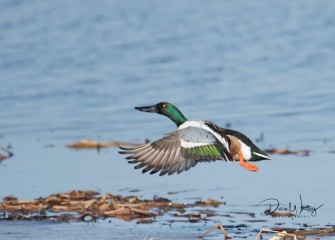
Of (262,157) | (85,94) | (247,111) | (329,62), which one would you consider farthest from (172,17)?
(262,157)

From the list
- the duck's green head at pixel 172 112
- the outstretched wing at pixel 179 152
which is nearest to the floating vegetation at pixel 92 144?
the duck's green head at pixel 172 112

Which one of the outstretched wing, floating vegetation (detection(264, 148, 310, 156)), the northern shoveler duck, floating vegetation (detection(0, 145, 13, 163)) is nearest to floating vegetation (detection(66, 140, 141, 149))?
floating vegetation (detection(0, 145, 13, 163))

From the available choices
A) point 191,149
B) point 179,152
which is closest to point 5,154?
point 179,152

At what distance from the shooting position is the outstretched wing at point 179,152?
7672 millimetres

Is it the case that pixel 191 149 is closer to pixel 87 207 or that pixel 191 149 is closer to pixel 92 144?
pixel 87 207

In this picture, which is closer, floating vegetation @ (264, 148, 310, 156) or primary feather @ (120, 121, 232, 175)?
primary feather @ (120, 121, 232, 175)

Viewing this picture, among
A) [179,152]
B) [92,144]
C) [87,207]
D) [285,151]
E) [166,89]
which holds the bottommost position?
[87,207]

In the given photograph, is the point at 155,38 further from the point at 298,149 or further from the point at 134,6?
the point at 298,149

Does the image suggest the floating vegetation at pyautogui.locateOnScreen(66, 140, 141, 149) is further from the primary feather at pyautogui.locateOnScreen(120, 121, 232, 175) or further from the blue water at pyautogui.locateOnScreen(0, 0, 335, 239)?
the primary feather at pyautogui.locateOnScreen(120, 121, 232, 175)

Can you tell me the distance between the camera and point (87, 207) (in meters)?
8.70

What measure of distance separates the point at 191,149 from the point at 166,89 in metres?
7.69

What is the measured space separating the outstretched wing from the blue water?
51 cm

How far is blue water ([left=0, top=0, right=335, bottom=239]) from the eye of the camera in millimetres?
9773

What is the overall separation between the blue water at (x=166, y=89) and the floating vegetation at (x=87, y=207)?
0.93ft
